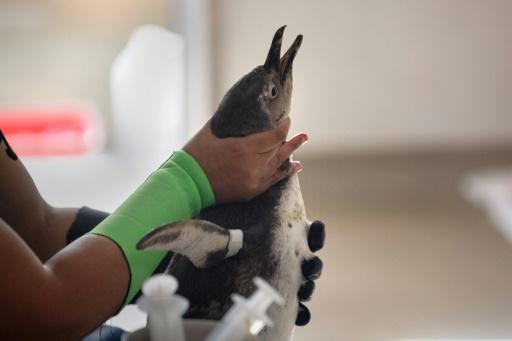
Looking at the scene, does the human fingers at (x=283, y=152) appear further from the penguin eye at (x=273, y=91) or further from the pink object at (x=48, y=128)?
the pink object at (x=48, y=128)

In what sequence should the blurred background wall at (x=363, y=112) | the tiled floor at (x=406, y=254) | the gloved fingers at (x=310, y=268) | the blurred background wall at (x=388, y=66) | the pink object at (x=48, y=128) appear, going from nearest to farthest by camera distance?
the gloved fingers at (x=310, y=268)
the tiled floor at (x=406, y=254)
the blurred background wall at (x=363, y=112)
the pink object at (x=48, y=128)
the blurred background wall at (x=388, y=66)

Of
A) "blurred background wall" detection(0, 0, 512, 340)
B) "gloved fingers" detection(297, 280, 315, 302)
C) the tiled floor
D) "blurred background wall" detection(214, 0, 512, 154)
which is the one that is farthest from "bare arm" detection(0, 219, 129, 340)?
"blurred background wall" detection(214, 0, 512, 154)

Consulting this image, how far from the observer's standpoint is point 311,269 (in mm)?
537

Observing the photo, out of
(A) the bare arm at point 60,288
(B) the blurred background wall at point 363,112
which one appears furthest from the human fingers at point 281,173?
(B) the blurred background wall at point 363,112

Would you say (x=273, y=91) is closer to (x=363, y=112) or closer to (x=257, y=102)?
(x=257, y=102)

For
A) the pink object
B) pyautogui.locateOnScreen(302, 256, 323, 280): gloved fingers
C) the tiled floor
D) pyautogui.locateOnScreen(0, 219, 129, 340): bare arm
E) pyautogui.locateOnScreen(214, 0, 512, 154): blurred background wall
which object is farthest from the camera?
pyautogui.locateOnScreen(214, 0, 512, 154): blurred background wall

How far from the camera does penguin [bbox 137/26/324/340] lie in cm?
49

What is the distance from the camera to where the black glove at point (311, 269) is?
1.77 feet

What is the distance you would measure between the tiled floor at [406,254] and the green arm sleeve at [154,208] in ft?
2.21

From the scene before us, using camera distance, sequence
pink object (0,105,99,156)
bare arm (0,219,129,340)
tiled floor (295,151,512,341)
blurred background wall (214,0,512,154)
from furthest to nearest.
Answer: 1. blurred background wall (214,0,512,154)
2. pink object (0,105,99,156)
3. tiled floor (295,151,512,341)
4. bare arm (0,219,129,340)

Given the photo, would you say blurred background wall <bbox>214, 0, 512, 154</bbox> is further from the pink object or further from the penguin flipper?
the penguin flipper

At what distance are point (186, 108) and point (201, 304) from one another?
1331 millimetres

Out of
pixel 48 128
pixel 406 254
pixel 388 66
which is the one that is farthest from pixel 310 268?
pixel 388 66

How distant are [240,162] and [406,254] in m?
1.20
